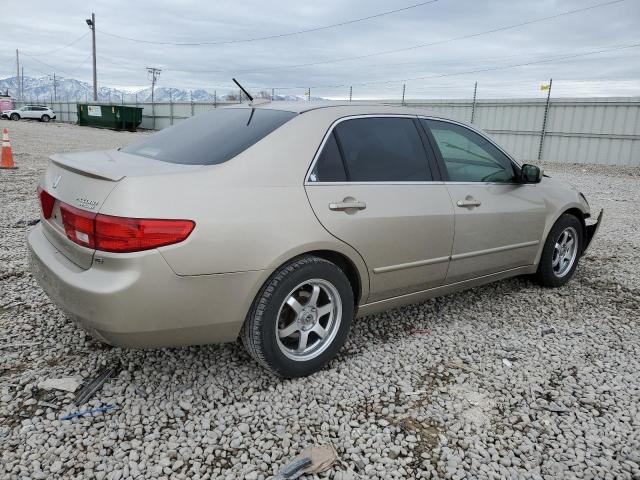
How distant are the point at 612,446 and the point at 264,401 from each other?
1.74m

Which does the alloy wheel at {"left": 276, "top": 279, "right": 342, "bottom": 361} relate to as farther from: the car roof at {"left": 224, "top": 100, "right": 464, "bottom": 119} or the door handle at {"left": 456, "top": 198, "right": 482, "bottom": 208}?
the door handle at {"left": 456, "top": 198, "right": 482, "bottom": 208}

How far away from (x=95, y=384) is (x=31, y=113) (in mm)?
47393

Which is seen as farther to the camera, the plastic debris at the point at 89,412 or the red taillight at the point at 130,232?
the plastic debris at the point at 89,412

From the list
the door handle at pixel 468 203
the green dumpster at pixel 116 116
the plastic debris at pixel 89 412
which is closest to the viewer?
the plastic debris at pixel 89 412

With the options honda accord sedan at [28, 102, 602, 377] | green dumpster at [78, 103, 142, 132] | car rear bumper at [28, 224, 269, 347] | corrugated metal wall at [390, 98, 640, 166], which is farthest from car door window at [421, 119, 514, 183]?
green dumpster at [78, 103, 142, 132]

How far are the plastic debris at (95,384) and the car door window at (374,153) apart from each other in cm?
162

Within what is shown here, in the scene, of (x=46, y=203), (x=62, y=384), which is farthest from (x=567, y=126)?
(x=62, y=384)

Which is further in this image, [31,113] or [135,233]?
[31,113]

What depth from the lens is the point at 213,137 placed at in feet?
9.88

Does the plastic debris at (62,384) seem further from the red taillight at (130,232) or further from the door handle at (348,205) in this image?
the door handle at (348,205)

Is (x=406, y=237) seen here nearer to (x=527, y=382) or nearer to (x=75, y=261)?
(x=527, y=382)

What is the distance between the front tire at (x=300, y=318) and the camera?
2.62 m

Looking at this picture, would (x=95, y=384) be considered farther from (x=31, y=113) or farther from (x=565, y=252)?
(x=31, y=113)

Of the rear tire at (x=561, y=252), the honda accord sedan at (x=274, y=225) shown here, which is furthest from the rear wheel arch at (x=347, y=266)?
the rear tire at (x=561, y=252)
